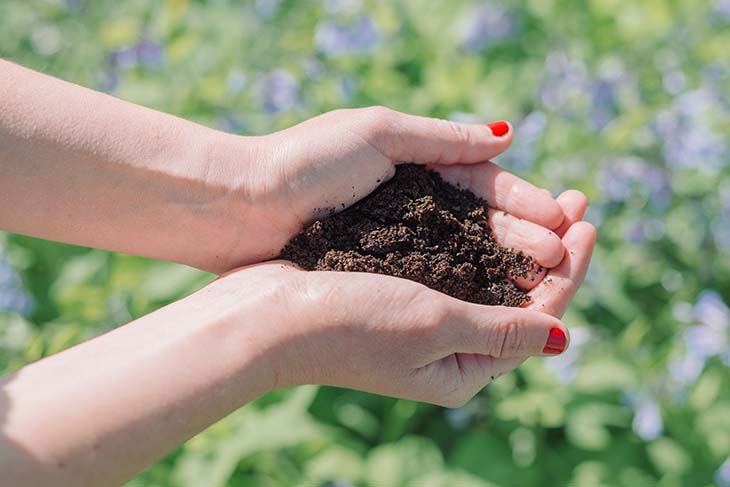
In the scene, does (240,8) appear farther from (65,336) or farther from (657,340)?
(657,340)

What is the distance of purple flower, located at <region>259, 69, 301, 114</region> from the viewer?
2.91 meters

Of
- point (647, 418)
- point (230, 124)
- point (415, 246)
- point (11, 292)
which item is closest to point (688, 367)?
point (647, 418)

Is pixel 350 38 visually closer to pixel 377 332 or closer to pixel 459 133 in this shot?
pixel 459 133

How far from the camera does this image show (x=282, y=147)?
1954 millimetres

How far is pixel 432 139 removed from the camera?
6.54 feet

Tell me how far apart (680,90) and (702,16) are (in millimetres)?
601

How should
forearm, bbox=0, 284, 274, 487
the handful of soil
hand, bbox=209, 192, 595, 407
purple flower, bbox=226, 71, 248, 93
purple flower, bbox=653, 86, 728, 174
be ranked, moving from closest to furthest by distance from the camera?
forearm, bbox=0, 284, 274, 487 < hand, bbox=209, 192, 595, 407 < the handful of soil < purple flower, bbox=653, 86, 728, 174 < purple flower, bbox=226, 71, 248, 93

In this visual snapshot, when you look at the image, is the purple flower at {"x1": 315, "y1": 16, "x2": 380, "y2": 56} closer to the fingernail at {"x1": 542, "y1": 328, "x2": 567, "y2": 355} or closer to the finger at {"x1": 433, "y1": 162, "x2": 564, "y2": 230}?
the finger at {"x1": 433, "y1": 162, "x2": 564, "y2": 230}

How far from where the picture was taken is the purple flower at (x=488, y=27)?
3303 mm

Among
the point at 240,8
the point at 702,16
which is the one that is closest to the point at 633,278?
the point at 702,16

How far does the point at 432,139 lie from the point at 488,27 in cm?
152

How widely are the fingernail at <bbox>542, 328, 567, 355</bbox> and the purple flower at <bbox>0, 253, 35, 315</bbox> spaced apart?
185 cm

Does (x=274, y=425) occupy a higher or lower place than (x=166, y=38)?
lower

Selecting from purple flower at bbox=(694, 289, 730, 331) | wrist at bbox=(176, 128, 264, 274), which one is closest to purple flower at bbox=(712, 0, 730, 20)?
purple flower at bbox=(694, 289, 730, 331)
